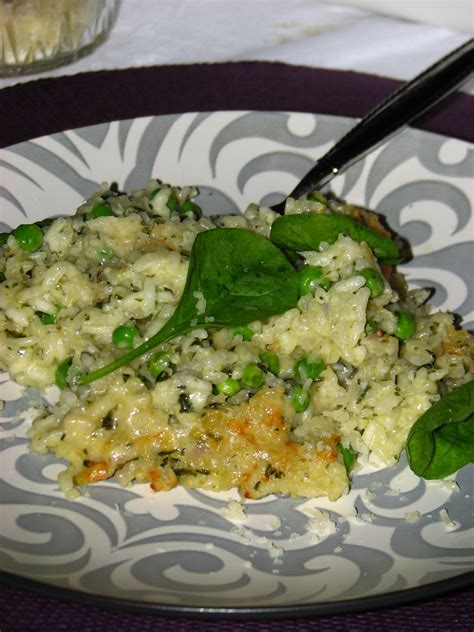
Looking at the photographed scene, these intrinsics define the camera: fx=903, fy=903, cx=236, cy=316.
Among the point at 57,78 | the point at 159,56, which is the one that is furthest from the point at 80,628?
the point at 159,56

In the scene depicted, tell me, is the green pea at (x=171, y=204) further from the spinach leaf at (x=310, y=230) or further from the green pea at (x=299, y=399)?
the green pea at (x=299, y=399)

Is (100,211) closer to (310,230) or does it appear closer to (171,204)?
(171,204)

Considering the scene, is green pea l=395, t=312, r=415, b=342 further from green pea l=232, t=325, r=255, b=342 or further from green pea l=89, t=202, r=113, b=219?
green pea l=89, t=202, r=113, b=219

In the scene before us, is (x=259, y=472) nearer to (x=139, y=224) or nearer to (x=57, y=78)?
(x=139, y=224)

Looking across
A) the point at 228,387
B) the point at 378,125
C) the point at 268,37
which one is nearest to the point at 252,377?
the point at 228,387

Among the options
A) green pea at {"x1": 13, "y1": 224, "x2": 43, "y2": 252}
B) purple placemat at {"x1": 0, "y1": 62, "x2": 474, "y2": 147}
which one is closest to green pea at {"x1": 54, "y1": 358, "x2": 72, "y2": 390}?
green pea at {"x1": 13, "y1": 224, "x2": 43, "y2": 252}

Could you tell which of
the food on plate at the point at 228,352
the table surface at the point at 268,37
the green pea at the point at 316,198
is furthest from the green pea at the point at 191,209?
the table surface at the point at 268,37

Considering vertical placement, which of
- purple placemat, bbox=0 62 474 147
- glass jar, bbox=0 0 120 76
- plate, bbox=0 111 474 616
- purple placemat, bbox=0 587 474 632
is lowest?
purple placemat, bbox=0 587 474 632
